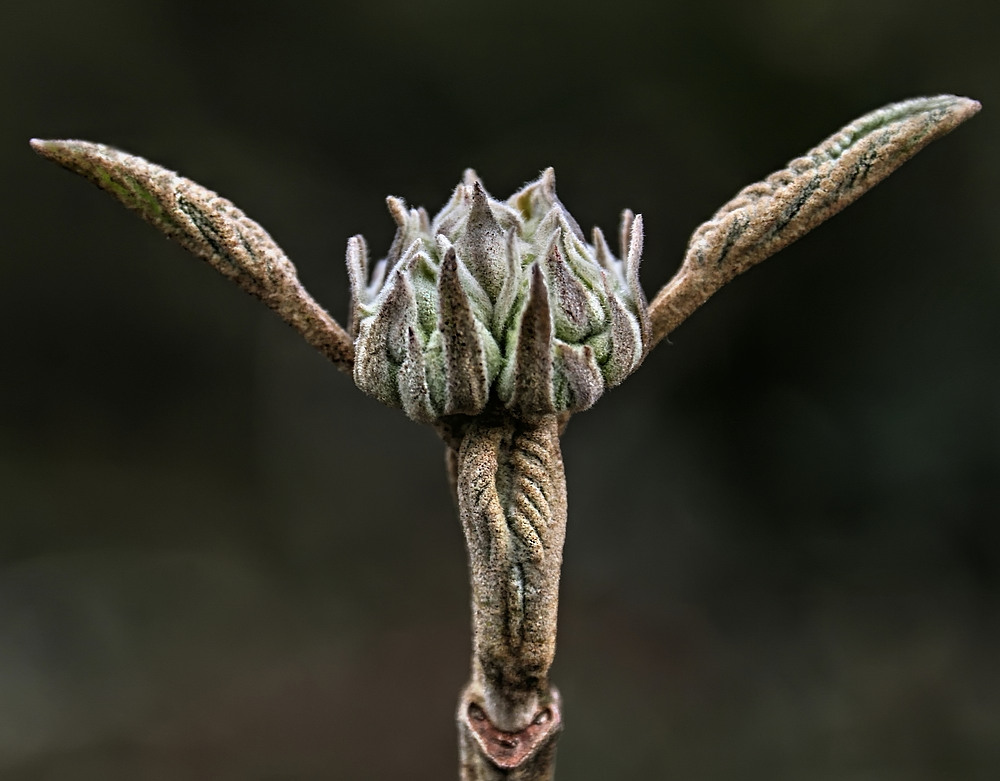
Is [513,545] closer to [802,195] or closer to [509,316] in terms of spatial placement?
[509,316]

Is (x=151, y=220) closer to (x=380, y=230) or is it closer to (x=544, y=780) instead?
(x=544, y=780)

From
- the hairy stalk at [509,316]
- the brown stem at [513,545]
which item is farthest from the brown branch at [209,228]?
the brown stem at [513,545]

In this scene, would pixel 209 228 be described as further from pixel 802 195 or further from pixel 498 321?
pixel 802 195

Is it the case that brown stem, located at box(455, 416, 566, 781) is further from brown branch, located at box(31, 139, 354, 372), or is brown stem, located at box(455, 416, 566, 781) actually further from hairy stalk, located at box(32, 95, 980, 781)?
brown branch, located at box(31, 139, 354, 372)

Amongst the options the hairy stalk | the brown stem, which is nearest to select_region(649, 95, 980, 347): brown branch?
the hairy stalk

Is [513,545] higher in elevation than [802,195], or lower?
lower

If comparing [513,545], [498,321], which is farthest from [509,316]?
[513,545]
